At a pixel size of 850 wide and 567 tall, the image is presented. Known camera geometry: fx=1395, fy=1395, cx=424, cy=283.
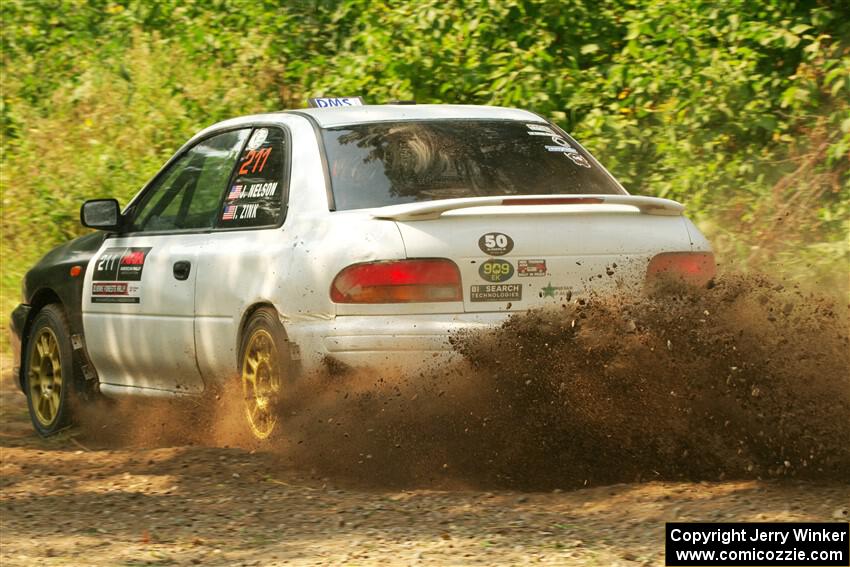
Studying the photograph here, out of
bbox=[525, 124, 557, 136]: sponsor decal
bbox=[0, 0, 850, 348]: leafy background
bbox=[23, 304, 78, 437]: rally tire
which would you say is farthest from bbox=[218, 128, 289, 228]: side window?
bbox=[0, 0, 850, 348]: leafy background

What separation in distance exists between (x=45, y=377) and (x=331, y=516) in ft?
11.6

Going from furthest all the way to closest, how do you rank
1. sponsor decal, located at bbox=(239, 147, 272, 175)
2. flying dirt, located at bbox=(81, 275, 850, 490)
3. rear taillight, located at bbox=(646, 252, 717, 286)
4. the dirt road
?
sponsor decal, located at bbox=(239, 147, 272, 175), rear taillight, located at bbox=(646, 252, 717, 286), flying dirt, located at bbox=(81, 275, 850, 490), the dirt road

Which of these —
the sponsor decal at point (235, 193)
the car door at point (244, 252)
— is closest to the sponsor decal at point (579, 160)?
the car door at point (244, 252)

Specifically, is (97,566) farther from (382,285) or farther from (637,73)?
(637,73)

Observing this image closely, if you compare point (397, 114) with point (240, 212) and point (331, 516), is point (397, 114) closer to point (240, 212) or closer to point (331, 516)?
point (240, 212)

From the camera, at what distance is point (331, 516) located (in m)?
5.26

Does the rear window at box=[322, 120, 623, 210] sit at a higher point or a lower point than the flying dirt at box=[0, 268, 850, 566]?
higher

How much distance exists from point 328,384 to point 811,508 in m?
2.03

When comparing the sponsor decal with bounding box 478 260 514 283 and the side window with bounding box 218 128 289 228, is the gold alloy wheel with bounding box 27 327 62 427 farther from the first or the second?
the sponsor decal with bounding box 478 260 514 283

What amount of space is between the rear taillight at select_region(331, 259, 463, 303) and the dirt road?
0.79m

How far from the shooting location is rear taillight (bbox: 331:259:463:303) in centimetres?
573

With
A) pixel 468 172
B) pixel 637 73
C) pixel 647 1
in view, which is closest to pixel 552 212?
pixel 468 172

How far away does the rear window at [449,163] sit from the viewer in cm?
623

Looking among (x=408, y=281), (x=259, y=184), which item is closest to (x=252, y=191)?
(x=259, y=184)
